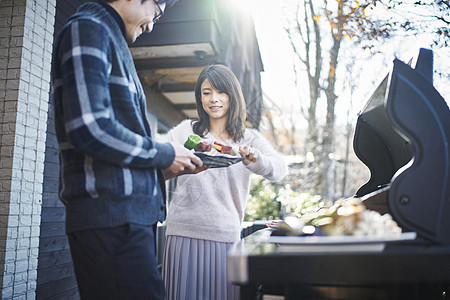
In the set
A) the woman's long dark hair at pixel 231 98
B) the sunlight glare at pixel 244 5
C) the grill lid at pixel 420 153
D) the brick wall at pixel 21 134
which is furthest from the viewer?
the sunlight glare at pixel 244 5

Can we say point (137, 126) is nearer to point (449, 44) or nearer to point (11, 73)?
point (11, 73)

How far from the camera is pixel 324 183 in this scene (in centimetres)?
846

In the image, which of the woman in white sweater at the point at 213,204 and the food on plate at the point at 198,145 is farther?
the woman in white sweater at the point at 213,204

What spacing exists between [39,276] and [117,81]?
7.69 feet

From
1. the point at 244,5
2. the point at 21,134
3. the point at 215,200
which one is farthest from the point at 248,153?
the point at 244,5

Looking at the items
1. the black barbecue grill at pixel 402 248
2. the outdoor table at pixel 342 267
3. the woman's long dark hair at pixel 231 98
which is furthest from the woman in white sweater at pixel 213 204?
the outdoor table at pixel 342 267

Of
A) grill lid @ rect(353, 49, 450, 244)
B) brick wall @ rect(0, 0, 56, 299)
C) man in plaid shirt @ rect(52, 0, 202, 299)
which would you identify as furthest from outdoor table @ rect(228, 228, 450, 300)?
brick wall @ rect(0, 0, 56, 299)

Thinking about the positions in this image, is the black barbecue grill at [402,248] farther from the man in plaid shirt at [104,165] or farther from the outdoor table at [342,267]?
the man in plaid shirt at [104,165]

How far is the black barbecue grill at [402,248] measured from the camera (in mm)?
1035

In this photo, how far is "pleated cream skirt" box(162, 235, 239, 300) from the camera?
1936mm

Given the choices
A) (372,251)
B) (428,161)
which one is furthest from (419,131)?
(372,251)

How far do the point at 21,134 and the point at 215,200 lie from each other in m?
1.28

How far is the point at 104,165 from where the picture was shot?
3.76 ft

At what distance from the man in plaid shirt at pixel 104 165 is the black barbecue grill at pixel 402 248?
291 millimetres
